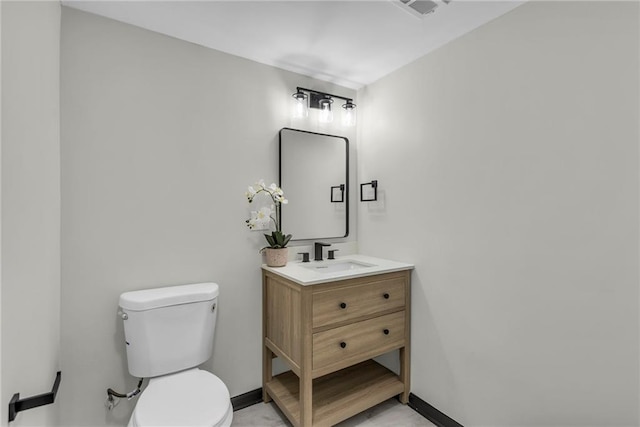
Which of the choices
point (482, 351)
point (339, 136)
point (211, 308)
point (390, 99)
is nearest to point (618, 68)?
point (390, 99)

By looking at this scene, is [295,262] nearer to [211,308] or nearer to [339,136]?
[211,308]

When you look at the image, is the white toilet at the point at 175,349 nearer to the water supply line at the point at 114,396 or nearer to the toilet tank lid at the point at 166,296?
the toilet tank lid at the point at 166,296

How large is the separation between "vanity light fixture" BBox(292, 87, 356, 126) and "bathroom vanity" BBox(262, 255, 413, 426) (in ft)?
3.48

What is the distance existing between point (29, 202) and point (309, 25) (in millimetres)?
1528

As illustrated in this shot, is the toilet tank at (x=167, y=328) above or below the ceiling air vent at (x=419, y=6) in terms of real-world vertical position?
below

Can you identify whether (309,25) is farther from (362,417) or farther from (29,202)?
(362,417)

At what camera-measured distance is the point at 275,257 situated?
2049 millimetres

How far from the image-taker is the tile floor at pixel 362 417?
1.92m

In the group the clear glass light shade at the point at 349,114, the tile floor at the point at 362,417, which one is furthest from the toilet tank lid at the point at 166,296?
the clear glass light shade at the point at 349,114

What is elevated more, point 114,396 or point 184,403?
point 184,403

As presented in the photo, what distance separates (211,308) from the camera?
1.76 m

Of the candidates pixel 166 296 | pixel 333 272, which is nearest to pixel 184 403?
pixel 166 296

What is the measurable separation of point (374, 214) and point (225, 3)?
1.62 m

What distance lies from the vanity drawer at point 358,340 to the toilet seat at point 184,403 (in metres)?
0.54
